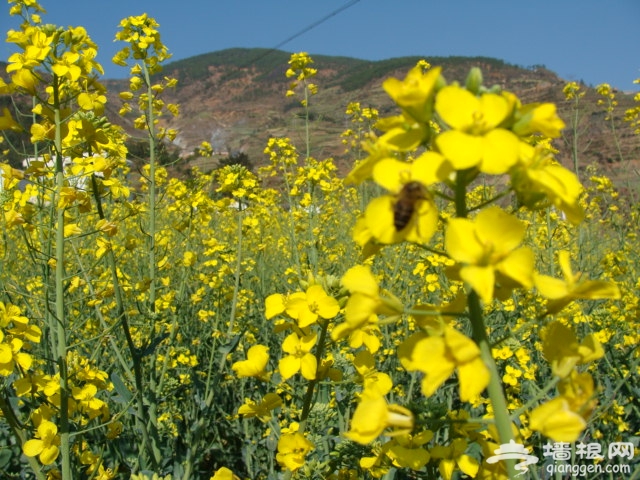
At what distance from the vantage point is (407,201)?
102 centimetres

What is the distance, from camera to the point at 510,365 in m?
3.46

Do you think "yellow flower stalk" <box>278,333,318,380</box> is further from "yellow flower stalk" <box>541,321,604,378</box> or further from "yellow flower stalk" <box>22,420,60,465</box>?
"yellow flower stalk" <box>22,420,60,465</box>

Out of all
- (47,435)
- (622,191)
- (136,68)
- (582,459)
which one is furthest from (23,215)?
(622,191)

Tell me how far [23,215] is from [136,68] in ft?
5.71

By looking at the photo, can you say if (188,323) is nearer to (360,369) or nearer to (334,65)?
(360,369)

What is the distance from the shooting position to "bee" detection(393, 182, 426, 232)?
3.33 feet

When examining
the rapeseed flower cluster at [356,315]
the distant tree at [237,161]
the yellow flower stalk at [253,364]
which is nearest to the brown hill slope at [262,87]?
the distant tree at [237,161]

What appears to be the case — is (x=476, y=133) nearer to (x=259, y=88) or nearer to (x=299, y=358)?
(x=299, y=358)

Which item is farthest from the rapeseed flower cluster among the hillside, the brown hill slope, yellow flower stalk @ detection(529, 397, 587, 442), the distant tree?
the hillside

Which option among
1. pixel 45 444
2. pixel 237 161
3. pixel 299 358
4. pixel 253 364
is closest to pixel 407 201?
pixel 299 358

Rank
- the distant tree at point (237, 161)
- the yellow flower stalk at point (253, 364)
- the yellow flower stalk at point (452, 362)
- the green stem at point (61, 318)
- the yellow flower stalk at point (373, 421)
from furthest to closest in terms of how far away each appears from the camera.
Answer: the distant tree at point (237, 161) < the green stem at point (61, 318) < the yellow flower stalk at point (253, 364) < the yellow flower stalk at point (373, 421) < the yellow flower stalk at point (452, 362)

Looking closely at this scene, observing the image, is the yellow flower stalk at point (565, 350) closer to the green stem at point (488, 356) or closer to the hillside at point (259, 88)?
the green stem at point (488, 356)

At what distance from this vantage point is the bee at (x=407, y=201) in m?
1.01

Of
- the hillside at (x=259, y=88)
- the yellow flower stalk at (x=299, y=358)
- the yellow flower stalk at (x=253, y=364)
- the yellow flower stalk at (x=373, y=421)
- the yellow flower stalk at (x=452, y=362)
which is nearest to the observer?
the yellow flower stalk at (x=452, y=362)
